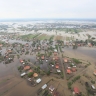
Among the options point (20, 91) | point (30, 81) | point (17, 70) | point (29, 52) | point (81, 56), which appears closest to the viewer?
point (20, 91)

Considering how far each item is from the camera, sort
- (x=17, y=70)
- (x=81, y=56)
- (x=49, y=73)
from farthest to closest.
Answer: (x=81, y=56)
(x=17, y=70)
(x=49, y=73)

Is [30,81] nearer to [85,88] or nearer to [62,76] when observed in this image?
[62,76]

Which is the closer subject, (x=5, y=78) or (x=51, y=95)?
(x=51, y=95)

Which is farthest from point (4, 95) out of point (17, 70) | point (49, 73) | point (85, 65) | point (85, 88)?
point (85, 65)

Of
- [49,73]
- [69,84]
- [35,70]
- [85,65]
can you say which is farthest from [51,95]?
[85,65]

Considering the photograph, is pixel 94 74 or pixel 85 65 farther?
pixel 85 65

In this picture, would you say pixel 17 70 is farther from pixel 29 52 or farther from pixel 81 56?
pixel 81 56

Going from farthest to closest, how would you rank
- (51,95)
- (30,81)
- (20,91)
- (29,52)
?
(29,52)
(30,81)
(20,91)
(51,95)

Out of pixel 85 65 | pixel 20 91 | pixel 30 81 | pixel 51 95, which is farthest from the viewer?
pixel 85 65
